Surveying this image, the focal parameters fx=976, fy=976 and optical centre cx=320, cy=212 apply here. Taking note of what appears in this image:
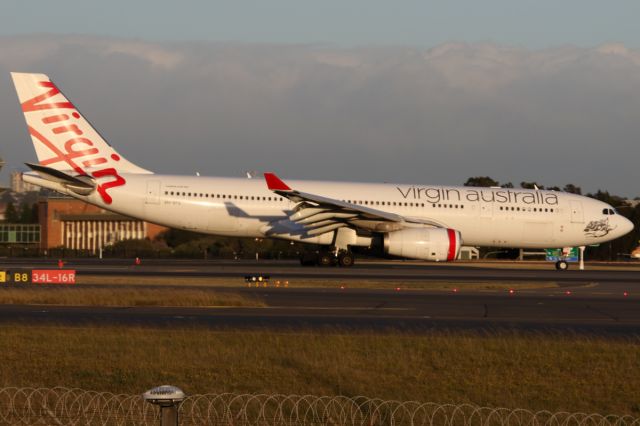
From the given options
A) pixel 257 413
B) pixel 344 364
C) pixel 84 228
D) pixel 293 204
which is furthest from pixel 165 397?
pixel 84 228

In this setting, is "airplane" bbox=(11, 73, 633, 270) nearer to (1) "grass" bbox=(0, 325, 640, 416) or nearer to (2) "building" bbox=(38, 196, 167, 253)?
(1) "grass" bbox=(0, 325, 640, 416)

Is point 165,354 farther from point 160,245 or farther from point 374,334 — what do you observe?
point 160,245

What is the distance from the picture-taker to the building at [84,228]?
7156 centimetres

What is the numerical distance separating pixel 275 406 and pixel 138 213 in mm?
28241

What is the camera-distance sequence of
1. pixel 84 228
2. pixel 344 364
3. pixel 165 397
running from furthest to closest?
pixel 84 228 → pixel 344 364 → pixel 165 397

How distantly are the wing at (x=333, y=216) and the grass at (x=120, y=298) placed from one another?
42.9 feet

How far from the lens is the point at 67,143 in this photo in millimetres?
37688

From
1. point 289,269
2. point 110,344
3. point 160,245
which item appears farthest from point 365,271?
point 160,245

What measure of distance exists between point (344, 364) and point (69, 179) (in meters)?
25.4

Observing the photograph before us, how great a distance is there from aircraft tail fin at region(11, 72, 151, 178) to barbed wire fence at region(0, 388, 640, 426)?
90.9 ft

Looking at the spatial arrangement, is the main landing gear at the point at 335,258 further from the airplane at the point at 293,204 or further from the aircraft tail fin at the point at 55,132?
the aircraft tail fin at the point at 55,132

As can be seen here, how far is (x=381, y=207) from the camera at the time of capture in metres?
38.9

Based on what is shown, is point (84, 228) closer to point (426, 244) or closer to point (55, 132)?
point (55, 132)

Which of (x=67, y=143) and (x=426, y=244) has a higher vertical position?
(x=67, y=143)
